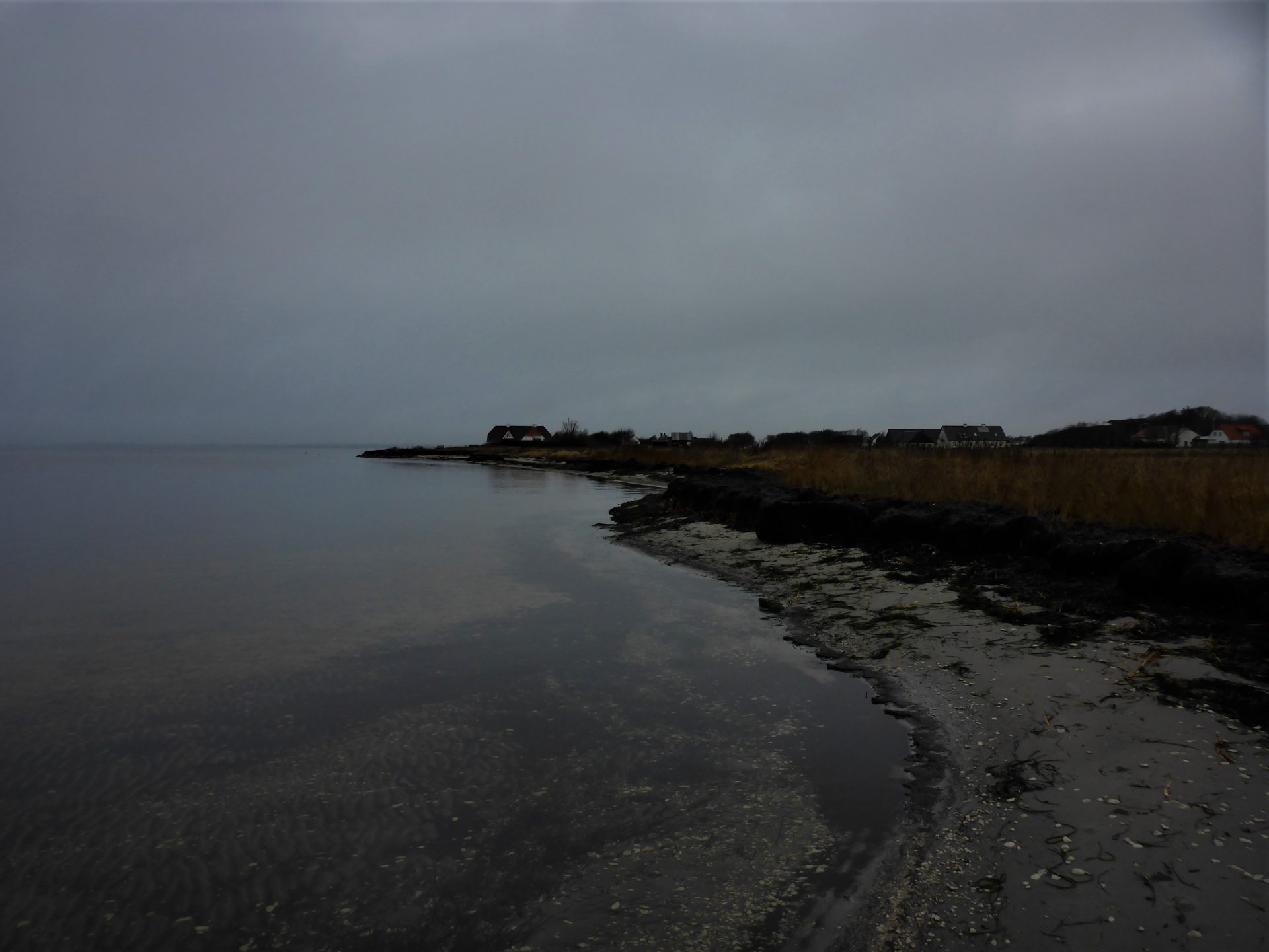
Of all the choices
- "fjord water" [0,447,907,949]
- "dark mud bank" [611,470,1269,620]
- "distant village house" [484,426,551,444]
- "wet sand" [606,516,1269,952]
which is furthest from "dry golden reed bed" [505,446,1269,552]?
"distant village house" [484,426,551,444]

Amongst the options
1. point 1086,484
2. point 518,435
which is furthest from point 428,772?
point 518,435

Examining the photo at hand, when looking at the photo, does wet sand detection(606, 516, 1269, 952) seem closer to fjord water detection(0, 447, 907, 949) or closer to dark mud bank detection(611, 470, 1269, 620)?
fjord water detection(0, 447, 907, 949)

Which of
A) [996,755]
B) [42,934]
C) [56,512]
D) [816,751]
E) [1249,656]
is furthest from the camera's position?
[56,512]

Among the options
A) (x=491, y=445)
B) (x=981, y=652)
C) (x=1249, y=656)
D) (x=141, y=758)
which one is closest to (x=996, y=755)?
(x=981, y=652)

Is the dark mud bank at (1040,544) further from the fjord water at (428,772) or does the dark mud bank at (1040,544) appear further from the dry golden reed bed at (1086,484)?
the fjord water at (428,772)

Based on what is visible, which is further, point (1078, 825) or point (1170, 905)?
point (1078, 825)

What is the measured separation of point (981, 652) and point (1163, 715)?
2.07 m

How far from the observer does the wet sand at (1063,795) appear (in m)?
3.48

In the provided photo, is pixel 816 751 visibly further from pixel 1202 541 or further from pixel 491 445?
pixel 491 445

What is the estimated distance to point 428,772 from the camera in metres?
5.59

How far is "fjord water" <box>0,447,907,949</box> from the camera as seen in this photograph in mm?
3873

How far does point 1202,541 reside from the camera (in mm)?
9469

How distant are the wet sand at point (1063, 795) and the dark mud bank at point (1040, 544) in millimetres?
745

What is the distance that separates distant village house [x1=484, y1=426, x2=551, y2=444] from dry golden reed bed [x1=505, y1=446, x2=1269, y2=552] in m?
94.7
